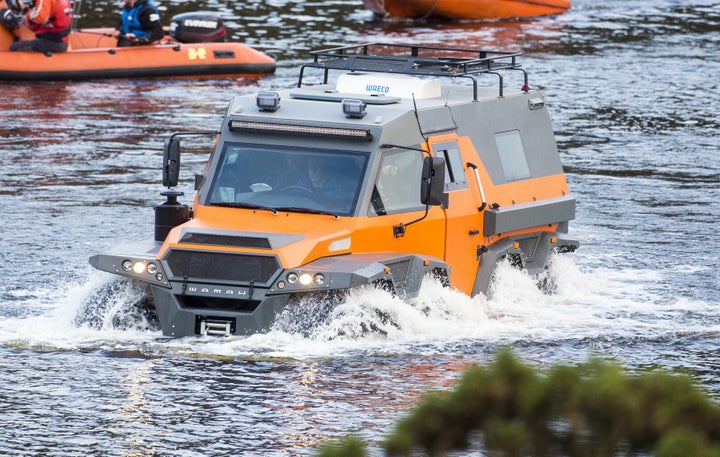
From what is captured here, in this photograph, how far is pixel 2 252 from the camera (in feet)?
54.1

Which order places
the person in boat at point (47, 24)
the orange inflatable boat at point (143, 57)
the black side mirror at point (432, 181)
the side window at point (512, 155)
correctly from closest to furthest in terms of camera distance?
the black side mirror at point (432, 181), the side window at point (512, 155), the person in boat at point (47, 24), the orange inflatable boat at point (143, 57)

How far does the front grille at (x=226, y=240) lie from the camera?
11930mm

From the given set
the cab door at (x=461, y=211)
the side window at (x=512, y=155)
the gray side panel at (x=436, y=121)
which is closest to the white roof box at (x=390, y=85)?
the gray side panel at (x=436, y=121)

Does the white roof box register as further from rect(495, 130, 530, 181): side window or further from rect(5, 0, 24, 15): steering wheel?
rect(5, 0, 24, 15): steering wheel

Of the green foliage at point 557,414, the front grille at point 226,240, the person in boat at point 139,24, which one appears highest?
the green foliage at point 557,414

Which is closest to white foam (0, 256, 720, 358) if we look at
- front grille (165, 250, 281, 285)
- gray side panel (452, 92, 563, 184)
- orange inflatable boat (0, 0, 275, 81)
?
front grille (165, 250, 281, 285)

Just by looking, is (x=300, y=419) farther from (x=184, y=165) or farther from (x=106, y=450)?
(x=184, y=165)

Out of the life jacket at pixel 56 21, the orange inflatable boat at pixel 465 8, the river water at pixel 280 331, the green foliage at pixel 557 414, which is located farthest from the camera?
the orange inflatable boat at pixel 465 8

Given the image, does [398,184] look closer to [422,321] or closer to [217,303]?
[422,321]

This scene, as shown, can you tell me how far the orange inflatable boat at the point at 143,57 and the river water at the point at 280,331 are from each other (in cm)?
29

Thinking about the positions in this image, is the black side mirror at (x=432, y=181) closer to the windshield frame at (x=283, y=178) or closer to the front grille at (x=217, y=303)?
the windshield frame at (x=283, y=178)

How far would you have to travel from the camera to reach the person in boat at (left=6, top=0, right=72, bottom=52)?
27984 millimetres

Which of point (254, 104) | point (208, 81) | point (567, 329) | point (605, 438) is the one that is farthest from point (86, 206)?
point (605, 438)

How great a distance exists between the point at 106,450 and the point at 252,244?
8.46 ft
